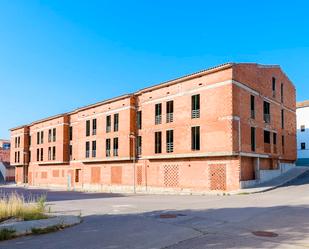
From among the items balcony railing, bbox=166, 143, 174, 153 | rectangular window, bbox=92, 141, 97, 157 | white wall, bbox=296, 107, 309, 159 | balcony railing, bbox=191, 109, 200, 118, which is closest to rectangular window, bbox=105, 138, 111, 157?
rectangular window, bbox=92, 141, 97, 157

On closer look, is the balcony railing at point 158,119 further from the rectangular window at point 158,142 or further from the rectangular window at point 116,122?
the rectangular window at point 116,122

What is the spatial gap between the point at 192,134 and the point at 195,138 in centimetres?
55

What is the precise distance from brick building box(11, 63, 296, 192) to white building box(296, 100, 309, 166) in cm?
965

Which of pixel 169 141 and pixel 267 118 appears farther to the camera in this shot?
pixel 267 118

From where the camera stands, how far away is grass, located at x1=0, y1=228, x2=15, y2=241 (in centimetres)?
919

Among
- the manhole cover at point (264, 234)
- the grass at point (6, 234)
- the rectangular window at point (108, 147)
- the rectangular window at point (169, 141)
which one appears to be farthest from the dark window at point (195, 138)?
the grass at point (6, 234)

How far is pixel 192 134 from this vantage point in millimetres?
29734

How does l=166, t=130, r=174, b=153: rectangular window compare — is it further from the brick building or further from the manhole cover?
the manhole cover

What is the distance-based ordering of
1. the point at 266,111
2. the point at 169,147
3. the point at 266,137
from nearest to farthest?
the point at 169,147
the point at 266,137
the point at 266,111

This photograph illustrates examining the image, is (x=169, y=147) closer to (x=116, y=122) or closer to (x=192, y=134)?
(x=192, y=134)

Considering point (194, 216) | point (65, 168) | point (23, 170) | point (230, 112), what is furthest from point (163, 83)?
point (23, 170)

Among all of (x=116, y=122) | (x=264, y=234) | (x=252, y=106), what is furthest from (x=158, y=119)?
(x=264, y=234)

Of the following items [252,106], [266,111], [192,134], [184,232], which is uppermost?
[252,106]

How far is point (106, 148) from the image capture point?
3959cm
